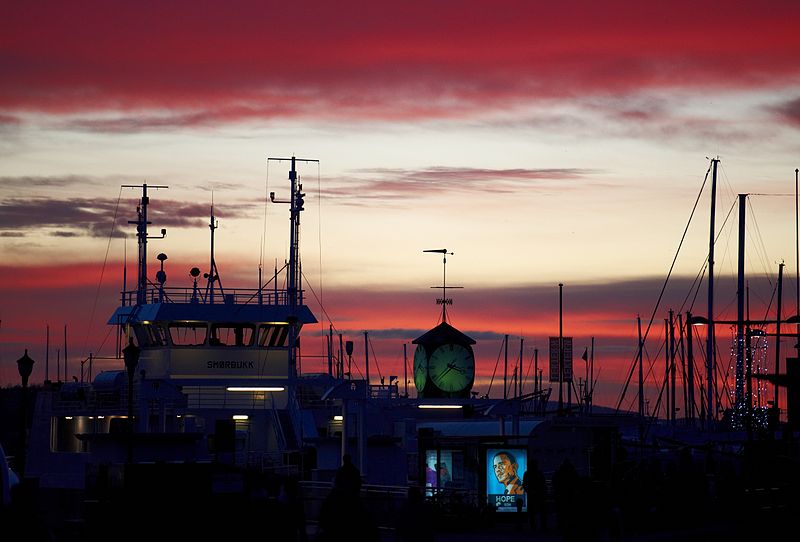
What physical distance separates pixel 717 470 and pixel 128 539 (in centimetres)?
2651

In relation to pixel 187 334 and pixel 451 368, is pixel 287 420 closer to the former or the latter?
pixel 187 334

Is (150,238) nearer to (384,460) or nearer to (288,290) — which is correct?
(288,290)

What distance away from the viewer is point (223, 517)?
29.6 meters

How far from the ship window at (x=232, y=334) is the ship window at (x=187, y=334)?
1.33ft

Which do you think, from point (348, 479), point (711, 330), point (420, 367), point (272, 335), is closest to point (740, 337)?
point (711, 330)

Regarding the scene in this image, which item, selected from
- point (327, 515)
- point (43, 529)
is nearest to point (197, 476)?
point (327, 515)

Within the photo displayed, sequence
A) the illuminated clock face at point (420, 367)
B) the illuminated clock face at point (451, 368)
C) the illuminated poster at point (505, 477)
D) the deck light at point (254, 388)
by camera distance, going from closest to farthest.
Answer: the illuminated poster at point (505, 477), the deck light at point (254, 388), the illuminated clock face at point (451, 368), the illuminated clock face at point (420, 367)

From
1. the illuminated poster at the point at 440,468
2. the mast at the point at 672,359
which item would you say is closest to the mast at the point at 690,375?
the mast at the point at 672,359

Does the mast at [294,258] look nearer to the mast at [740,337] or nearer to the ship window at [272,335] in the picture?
the ship window at [272,335]

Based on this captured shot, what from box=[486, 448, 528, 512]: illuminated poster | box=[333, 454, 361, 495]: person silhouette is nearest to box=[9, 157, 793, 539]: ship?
box=[486, 448, 528, 512]: illuminated poster

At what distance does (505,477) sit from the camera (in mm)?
37312

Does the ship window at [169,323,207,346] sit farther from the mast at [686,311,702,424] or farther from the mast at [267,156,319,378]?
the mast at [686,311,702,424]

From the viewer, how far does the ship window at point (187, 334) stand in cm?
5800

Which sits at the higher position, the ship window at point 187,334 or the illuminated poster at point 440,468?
the ship window at point 187,334
